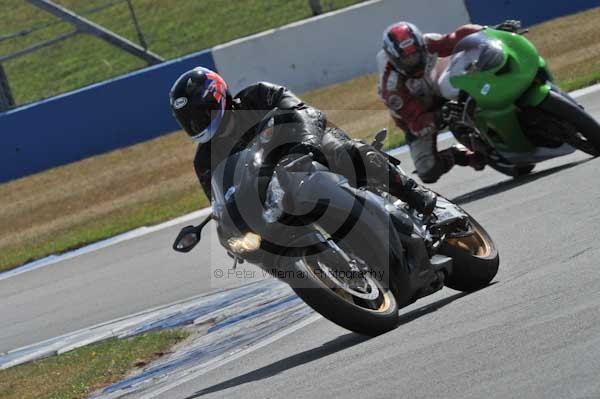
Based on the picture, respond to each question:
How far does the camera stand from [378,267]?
20.4ft

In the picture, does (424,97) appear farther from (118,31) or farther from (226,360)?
(118,31)

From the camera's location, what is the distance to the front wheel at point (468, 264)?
666 centimetres

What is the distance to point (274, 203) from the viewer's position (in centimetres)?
589

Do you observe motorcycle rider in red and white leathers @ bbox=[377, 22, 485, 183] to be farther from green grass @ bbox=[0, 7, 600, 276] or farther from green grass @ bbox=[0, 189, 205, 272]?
green grass @ bbox=[0, 7, 600, 276]

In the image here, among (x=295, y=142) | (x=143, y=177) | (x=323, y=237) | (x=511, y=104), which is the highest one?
(x=295, y=142)

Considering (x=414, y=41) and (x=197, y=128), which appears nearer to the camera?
(x=197, y=128)

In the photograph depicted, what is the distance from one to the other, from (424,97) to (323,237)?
4800mm

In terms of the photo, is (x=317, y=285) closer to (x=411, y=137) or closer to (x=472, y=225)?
(x=472, y=225)

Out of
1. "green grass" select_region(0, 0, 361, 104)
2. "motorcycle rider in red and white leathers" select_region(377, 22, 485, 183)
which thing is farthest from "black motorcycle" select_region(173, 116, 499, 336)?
"green grass" select_region(0, 0, 361, 104)

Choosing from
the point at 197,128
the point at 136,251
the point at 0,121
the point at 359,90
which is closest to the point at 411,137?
the point at 136,251

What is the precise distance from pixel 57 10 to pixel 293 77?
3.68 metres

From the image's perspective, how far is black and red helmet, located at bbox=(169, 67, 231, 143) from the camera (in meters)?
6.43

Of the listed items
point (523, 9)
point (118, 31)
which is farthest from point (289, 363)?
point (118, 31)

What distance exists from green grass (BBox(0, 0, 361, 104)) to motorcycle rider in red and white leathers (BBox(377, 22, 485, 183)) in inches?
349
